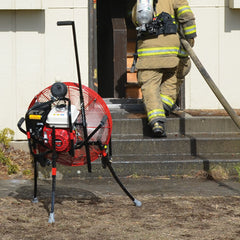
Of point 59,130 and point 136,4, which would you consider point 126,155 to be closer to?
point 136,4

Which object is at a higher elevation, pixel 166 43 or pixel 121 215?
pixel 166 43

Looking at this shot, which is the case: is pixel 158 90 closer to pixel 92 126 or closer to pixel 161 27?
pixel 161 27

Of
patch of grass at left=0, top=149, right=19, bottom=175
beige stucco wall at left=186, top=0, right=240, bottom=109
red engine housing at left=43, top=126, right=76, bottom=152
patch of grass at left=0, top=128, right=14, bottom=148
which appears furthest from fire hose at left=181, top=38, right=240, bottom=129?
patch of grass at left=0, top=128, right=14, bottom=148

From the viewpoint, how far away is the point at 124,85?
33.9ft

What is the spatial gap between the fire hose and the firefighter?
0.20m

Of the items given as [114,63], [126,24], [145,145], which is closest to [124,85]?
[114,63]

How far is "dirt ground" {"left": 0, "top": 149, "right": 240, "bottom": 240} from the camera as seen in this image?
4.71 m

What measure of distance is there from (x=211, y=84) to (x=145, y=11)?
1244mm

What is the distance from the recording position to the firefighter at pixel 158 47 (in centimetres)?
746

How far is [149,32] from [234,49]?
1.95 metres

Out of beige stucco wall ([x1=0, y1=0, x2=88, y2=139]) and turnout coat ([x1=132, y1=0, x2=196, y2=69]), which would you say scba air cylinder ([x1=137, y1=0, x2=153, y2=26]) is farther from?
beige stucco wall ([x1=0, y1=0, x2=88, y2=139])

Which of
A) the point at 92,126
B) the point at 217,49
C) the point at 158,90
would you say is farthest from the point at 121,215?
the point at 217,49

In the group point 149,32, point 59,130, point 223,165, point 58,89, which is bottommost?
point 223,165

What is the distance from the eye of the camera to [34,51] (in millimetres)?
8594
